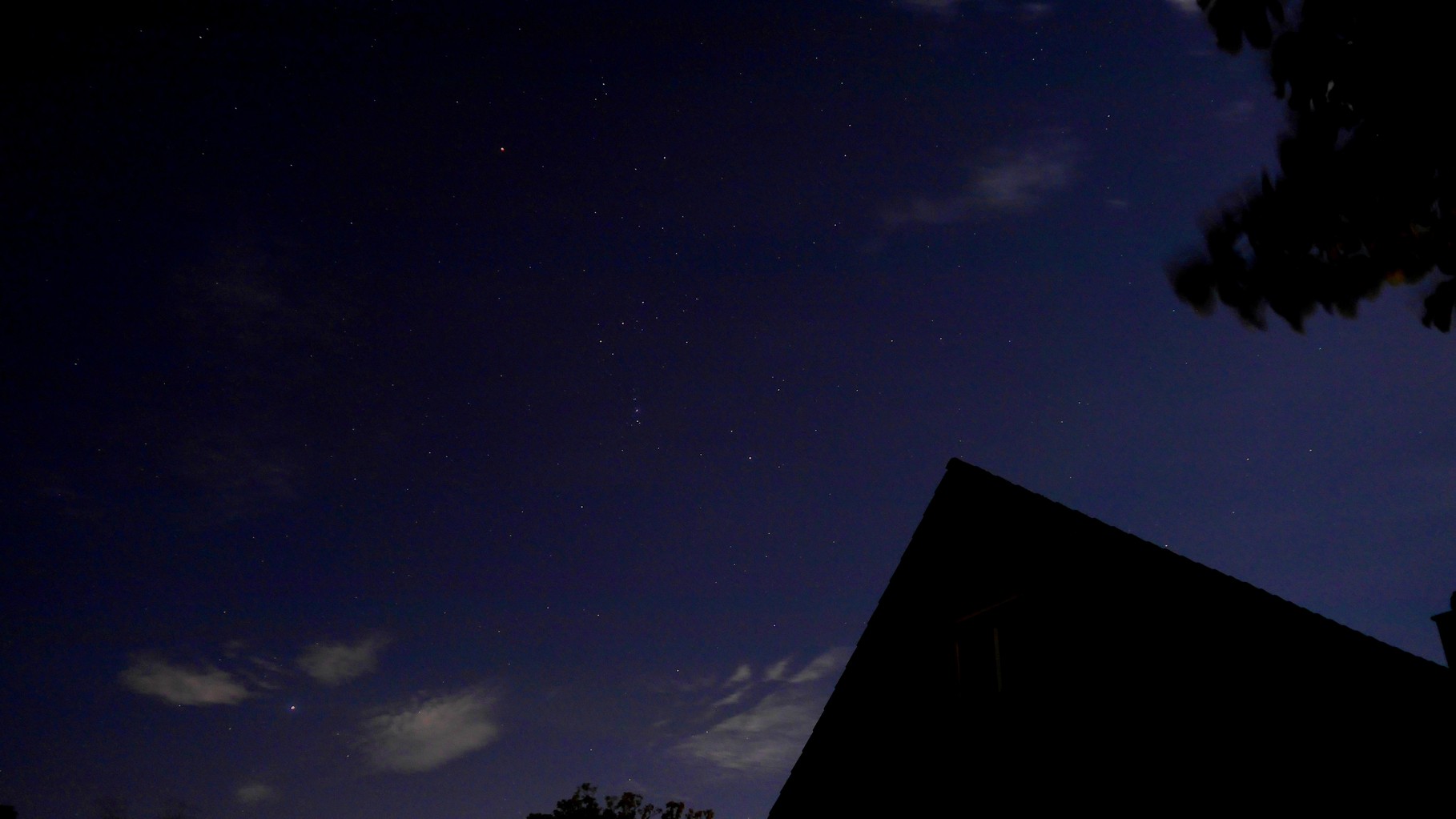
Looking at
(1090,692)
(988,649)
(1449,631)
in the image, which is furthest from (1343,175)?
(1449,631)

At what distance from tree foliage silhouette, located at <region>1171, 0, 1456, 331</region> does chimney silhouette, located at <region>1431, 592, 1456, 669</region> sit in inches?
315

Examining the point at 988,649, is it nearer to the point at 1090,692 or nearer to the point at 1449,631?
the point at 1090,692

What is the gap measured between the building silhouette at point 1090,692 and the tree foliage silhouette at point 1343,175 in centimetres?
336

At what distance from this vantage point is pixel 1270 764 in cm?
622

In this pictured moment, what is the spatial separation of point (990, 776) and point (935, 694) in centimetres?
133

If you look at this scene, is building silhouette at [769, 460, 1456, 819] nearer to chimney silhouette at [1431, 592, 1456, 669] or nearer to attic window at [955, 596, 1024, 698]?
attic window at [955, 596, 1024, 698]

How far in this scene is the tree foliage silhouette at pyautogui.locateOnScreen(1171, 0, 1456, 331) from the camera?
3.57 meters

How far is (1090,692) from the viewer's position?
7625 mm

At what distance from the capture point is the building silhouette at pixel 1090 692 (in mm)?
5848

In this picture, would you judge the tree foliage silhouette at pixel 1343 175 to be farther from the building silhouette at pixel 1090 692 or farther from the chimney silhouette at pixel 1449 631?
the chimney silhouette at pixel 1449 631

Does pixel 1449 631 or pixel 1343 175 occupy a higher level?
pixel 1343 175

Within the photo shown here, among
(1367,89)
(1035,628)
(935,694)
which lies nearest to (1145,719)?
(1035,628)

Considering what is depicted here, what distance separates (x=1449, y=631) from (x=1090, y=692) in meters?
5.84

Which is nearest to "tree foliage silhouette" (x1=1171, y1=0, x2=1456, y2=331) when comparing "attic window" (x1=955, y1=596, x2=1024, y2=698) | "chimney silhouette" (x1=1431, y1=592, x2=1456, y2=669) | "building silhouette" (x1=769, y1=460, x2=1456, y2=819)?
"building silhouette" (x1=769, y1=460, x2=1456, y2=819)
